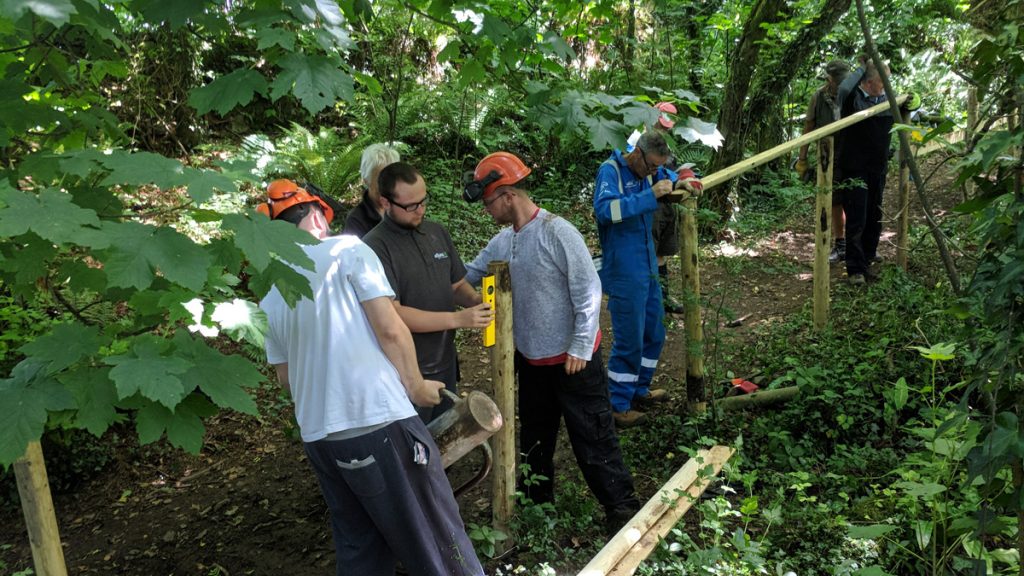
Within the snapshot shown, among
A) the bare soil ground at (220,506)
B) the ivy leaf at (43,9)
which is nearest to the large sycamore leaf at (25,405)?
the ivy leaf at (43,9)

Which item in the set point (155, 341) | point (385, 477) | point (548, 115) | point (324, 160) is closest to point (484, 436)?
point (385, 477)

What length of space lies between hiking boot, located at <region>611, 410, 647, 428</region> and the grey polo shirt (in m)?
1.67

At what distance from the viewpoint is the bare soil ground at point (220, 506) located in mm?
4238

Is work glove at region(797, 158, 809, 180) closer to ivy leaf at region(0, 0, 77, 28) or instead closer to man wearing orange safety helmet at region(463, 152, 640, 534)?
man wearing orange safety helmet at region(463, 152, 640, 534)

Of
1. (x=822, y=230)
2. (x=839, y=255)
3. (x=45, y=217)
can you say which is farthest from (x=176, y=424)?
(x=839, y=255)

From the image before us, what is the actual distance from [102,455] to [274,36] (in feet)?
14.1

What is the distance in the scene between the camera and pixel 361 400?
2.67 m

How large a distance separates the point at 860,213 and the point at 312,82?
5845mm

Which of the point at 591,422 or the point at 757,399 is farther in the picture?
the point at 757,399

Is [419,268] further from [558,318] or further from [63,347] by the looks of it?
[63,347]

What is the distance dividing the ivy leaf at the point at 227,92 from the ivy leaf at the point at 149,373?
82 centimetres

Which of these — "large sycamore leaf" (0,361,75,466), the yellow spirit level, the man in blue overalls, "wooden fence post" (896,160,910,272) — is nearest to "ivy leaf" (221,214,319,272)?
"large sycamore leaf" (0,361,75,466)

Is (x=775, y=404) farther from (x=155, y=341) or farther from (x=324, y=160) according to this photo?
(x=324, y=160)

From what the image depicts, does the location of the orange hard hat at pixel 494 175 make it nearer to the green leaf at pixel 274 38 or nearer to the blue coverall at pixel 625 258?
the blue coverall at pixel 625 258
